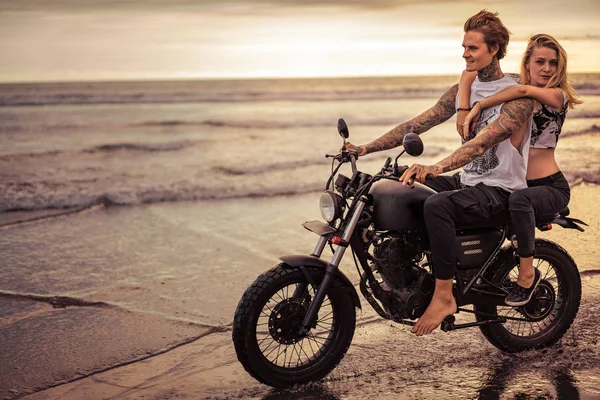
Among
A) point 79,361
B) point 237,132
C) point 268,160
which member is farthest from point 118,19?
point 79,361

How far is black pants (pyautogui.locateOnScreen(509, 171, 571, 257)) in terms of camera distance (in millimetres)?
4336

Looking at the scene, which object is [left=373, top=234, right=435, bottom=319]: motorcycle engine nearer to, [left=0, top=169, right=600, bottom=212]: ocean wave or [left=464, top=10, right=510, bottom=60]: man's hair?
[left=464, top=10, right=510, bottom=60]: man's hair

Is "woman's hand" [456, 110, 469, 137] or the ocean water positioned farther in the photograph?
the ocean water

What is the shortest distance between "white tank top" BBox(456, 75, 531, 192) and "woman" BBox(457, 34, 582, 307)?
0.07 meters

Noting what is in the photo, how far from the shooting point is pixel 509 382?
4.37 m

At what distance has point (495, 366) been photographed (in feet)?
15.2

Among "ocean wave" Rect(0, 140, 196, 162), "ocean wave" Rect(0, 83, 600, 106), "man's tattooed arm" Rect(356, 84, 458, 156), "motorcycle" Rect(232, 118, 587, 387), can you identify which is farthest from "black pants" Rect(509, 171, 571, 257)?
"ocean wave" Rect(0, 83, 600, 106)

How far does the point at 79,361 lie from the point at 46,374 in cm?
24

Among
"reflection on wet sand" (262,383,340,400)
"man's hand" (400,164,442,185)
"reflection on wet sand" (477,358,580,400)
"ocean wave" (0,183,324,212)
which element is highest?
"man's hand" (400,164,442,185)

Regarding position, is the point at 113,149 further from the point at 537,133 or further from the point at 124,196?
the point at 537,133

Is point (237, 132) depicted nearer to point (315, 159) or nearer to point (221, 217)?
point (315, 159)

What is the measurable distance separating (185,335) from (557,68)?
9.64 ft

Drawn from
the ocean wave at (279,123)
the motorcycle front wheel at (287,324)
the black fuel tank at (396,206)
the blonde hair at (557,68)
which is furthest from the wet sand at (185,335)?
the ocean wave at (279,123)

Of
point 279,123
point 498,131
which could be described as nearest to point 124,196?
point 498,131
